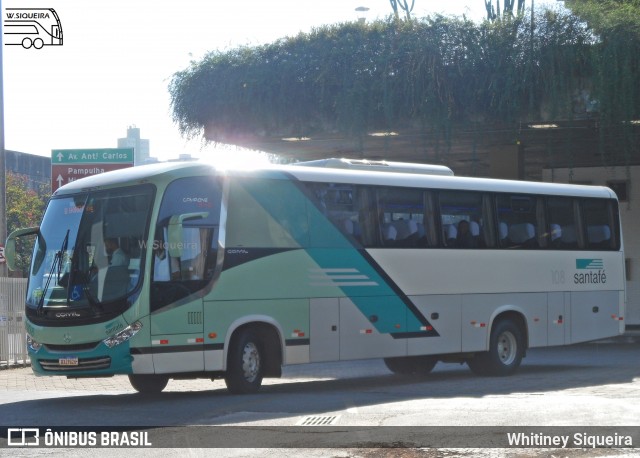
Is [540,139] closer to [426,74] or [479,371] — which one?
[426,74]

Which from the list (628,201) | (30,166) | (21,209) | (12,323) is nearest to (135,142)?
(30,166)

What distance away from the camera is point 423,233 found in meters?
18.7

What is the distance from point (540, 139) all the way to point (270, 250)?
1682cm

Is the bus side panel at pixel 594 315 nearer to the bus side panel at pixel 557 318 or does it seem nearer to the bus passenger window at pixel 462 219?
the bus side panel at pixel 557 318

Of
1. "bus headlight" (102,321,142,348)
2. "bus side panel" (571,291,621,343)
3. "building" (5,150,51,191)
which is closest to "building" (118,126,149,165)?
"building" (5,150,51,191)

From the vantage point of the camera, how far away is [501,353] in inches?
783

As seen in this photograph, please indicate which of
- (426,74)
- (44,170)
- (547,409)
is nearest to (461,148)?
(426,74)

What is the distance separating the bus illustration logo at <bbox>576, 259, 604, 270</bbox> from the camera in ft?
70.8

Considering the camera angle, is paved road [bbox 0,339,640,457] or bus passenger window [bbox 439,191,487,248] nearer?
paved road [bbox 0,339,640,457]

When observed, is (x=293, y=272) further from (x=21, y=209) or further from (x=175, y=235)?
(x=21, y=209)

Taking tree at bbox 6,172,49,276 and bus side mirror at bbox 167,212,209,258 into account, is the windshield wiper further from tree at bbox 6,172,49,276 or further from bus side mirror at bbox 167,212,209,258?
tree at bbox 6,172,49,276

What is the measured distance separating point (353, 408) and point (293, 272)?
3.74 metres

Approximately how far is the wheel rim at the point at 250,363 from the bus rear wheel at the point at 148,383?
4.75 feet

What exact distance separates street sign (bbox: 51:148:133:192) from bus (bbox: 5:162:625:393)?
8.43 metres
